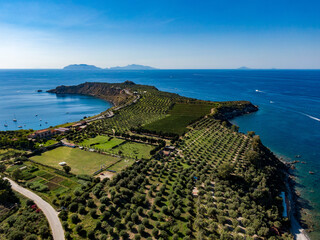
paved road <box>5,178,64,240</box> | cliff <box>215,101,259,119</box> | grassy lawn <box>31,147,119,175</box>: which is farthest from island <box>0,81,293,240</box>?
cliff <box>215,101,259,119</box>

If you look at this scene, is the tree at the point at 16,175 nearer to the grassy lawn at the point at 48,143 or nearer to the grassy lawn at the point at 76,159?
the grassy lawn at the point at 76,159

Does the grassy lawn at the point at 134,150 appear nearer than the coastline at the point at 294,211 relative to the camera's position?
No

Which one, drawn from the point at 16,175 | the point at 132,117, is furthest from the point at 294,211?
the point at 132,117

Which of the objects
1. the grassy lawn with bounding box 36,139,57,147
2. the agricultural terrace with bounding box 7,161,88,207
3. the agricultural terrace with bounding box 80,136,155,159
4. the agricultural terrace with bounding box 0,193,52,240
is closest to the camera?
the agricultural terrace with bounding box 0,193,52,240

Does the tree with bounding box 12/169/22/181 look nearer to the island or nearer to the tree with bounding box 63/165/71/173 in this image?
the island

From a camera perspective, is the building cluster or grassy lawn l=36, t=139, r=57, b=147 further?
the building cluster

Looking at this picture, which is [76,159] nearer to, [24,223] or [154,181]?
[24,223]

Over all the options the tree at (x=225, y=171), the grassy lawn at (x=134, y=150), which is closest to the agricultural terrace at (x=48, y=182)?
the grassy lawn at (x=134, y=150)
